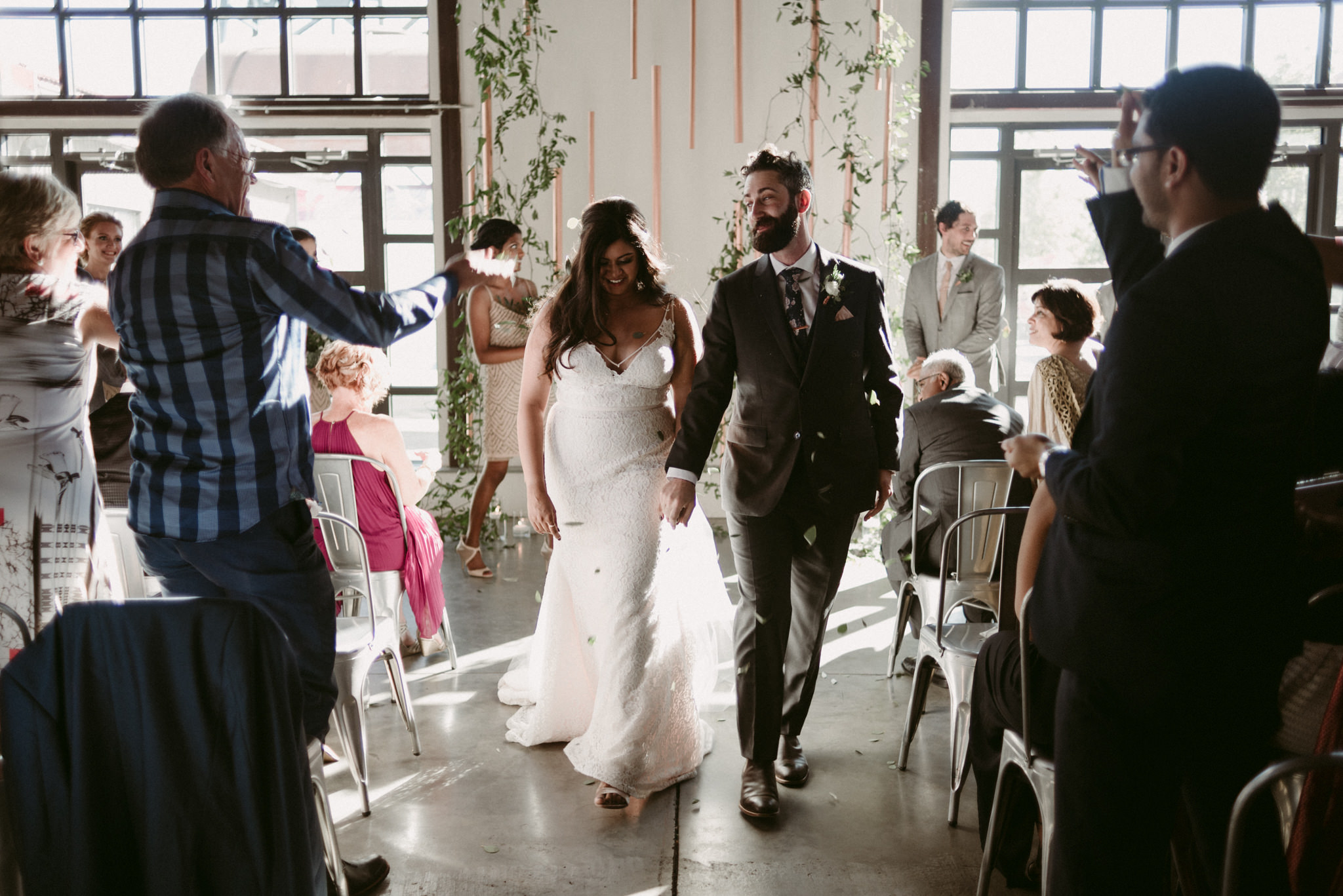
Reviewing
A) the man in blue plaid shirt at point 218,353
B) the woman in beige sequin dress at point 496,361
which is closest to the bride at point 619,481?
the man in blue plaid shirt at point 218,353

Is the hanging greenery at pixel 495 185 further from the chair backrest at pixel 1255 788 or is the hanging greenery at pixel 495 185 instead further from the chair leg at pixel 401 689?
the chair backrest at pixel 1255 788

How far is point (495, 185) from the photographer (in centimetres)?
623

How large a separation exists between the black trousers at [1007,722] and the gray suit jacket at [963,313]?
146 inches

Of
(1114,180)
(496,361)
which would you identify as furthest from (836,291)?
(496,361)

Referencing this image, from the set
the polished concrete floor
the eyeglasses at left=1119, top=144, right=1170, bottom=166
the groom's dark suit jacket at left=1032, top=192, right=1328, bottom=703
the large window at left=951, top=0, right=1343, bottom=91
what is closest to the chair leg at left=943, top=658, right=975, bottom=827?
the polished concrete floor

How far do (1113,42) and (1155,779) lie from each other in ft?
21.8

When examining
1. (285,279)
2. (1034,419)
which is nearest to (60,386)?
(285,279)

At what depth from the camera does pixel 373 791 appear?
3027 millimetres

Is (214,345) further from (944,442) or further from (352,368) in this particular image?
(944,442)

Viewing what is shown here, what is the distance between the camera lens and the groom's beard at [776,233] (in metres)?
2.79

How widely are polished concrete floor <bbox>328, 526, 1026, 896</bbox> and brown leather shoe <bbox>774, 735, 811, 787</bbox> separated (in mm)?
34

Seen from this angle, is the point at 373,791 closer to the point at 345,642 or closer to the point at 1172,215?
the point at 345,642

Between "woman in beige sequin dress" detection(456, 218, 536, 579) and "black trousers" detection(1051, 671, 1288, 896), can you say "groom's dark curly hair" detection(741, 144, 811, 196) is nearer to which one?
"black trousers" detection(1051, 671, 1288, 896)

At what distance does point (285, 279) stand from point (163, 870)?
1.09 meters
